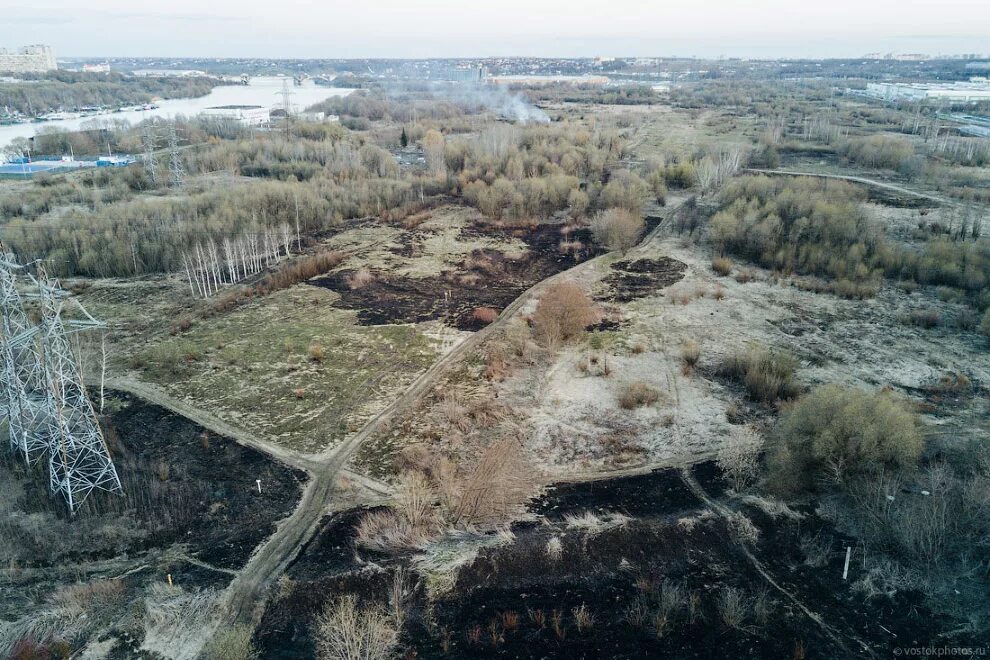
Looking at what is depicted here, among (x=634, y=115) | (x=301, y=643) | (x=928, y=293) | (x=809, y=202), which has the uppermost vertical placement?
(x=634, y=115)

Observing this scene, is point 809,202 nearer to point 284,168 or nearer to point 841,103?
point 284,168

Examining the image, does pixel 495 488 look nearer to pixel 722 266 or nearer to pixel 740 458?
pixel 740 458

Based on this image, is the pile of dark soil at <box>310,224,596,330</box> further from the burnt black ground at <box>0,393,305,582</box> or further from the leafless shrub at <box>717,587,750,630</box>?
the leafless shrub at <box>717,587,750,630</box>

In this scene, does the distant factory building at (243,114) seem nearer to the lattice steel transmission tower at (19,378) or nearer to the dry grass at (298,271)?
the dry grass at (298,271)

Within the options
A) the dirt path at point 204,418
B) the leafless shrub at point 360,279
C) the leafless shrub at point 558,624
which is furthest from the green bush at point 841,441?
the leafless shrub at point 360,279

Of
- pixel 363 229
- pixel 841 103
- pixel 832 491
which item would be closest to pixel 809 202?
pixel 832 491

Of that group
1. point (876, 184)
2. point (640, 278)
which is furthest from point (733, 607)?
point (876, 184)
